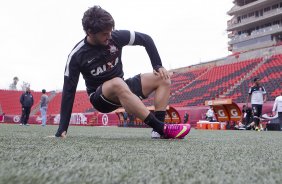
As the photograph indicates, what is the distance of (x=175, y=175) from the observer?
1.05 m

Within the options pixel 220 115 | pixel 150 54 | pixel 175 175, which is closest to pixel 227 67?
pixel 220 115

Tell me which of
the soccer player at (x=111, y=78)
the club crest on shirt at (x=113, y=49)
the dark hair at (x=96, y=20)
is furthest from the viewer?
the club crest on shirt at (x=113, y=49)

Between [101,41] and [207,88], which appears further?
[207,88]

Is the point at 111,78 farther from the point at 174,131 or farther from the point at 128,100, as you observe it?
the point at 174,131

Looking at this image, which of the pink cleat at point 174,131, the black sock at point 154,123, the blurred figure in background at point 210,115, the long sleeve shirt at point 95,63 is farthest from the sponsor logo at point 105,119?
the black sock at point 154,123

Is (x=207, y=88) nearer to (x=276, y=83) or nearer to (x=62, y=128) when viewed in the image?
(x=276, y=83)

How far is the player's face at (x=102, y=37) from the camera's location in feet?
8.57

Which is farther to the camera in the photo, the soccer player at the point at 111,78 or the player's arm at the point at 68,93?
the player's arm at the point at 68,93

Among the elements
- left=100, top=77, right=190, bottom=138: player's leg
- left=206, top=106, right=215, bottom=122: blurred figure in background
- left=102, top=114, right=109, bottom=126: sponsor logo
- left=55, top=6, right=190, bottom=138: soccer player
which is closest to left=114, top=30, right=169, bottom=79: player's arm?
left=55, top=6, right=190, bottom=138: soccer player

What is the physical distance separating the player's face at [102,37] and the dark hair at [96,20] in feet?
0.13

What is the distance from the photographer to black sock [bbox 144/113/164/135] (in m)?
2.68

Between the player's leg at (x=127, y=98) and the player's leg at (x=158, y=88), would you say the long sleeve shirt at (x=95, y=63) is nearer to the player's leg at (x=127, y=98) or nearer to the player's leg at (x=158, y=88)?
the player's leg at (x=158, y=88)

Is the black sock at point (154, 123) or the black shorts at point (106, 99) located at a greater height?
the black shorts at point (106, 99)

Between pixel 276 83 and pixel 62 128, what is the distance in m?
13.9
